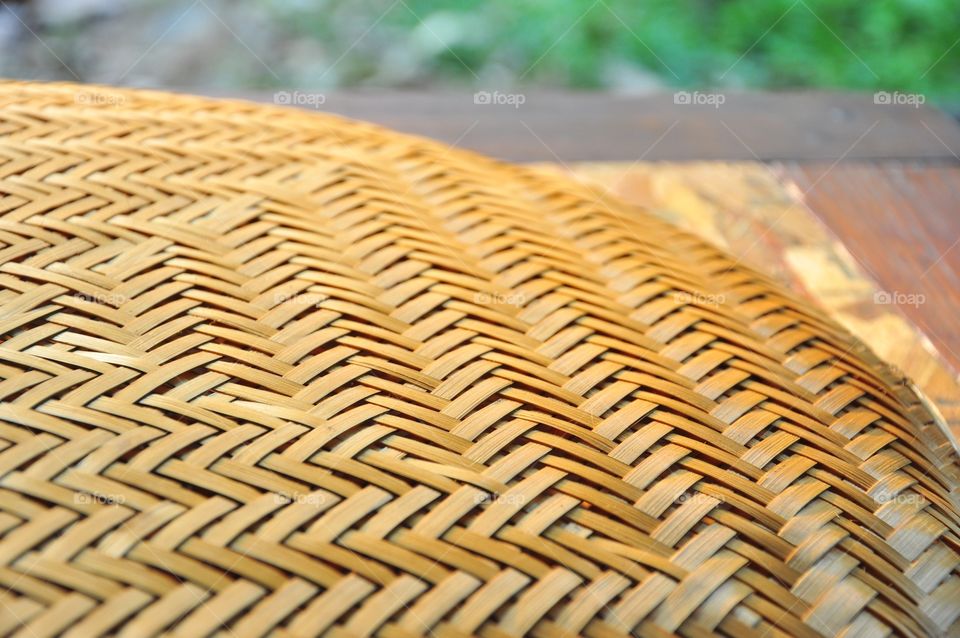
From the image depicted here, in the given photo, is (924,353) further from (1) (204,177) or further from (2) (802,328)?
(1) (204,177)

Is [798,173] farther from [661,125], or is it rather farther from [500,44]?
[500,44]

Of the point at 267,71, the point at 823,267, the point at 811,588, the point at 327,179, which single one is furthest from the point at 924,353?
the point at 267,71

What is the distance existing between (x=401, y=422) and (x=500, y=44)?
2720 millimetres

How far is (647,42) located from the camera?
328 cm

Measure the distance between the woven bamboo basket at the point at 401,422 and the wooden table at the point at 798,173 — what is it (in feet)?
1.46

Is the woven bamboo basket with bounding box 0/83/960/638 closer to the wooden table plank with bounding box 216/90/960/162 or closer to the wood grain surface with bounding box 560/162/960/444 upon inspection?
the wood grain surface with bounding box 560/162/960/444

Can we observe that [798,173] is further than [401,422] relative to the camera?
Yes

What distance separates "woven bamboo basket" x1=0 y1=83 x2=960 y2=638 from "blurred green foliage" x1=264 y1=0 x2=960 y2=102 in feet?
7.44

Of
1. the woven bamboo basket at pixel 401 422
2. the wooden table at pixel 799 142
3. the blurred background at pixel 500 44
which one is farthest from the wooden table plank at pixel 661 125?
the blurred background at pixel 500 44

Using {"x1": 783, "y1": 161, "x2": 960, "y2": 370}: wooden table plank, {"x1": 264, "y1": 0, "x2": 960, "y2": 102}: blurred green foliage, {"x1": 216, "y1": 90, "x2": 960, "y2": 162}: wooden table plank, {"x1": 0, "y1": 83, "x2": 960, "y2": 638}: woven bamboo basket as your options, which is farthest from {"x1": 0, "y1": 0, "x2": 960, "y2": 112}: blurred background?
{"x1": 0, "y1": 83, "x2": 960, "y2": 638}: woven bamboo basket

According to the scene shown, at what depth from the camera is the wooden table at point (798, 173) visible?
4.81ft

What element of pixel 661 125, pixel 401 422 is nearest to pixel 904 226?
pixel 661 125

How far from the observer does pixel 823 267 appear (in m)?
1.53

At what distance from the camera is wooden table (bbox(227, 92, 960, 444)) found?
1465mm
